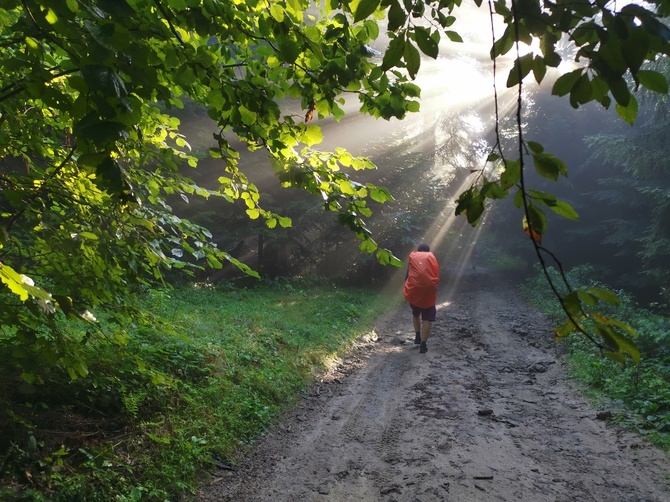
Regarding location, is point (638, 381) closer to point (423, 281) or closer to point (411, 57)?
point (423, 281)

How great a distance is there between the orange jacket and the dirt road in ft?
4.18

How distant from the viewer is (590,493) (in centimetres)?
427

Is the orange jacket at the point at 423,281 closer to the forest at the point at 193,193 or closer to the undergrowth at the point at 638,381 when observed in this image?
the forest at the point at 193,193

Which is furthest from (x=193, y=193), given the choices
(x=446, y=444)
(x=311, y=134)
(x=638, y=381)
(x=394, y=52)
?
(x=638, y=381)

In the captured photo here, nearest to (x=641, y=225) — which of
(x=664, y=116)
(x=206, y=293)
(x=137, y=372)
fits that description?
(x=664, y=116)

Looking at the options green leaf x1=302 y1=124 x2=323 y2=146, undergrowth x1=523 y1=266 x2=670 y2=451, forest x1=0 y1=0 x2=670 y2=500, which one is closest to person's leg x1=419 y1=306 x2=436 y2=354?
forest x1=0 y1=0 x2=670 y2=500

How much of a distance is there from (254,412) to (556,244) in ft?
83.3

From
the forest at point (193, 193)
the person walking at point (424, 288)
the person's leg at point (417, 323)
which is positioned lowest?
the person's leg at point (417, 323)

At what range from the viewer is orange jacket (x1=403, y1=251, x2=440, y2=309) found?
9742 millimetres

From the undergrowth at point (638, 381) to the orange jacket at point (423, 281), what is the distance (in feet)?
9.33

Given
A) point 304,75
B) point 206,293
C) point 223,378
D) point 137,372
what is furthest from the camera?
point 206,293

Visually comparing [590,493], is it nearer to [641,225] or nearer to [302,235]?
[302,235]

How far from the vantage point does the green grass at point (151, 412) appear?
12.5 feet

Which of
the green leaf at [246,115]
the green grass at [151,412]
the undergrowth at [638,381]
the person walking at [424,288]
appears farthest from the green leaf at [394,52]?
the person walking at [424,288]
